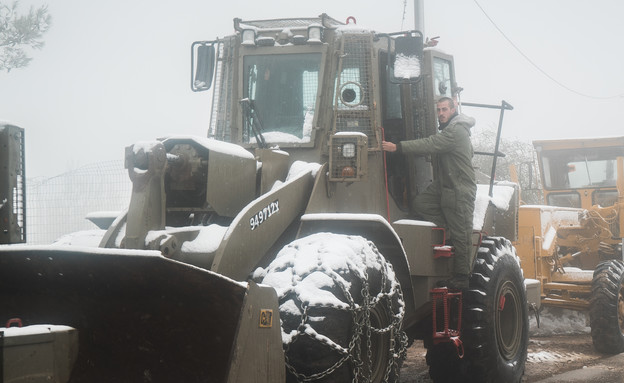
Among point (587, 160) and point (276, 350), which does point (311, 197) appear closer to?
point (276, 350)

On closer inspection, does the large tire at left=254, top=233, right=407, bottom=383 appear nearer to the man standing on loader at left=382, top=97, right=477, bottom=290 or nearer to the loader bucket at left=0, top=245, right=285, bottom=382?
the loader bucket at left=0, top=245, right=285, bottom=382

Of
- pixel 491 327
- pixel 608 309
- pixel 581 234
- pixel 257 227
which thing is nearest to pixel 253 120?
pixel 257 227

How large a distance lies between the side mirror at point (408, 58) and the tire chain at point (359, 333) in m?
1.63

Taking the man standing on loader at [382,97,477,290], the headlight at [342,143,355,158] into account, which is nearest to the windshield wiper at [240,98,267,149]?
the headlight at [342,143,355,158]

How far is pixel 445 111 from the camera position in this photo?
7.21 meters

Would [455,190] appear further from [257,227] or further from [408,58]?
[257,227]

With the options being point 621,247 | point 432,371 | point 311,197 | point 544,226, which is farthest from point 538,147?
point 311,197

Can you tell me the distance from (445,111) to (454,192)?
0.79m

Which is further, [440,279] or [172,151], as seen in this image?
[440,279]

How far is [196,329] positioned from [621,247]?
11.8 meters

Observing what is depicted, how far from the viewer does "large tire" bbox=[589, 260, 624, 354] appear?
10.5 m

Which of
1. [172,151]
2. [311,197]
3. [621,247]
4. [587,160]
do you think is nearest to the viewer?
[172,151]

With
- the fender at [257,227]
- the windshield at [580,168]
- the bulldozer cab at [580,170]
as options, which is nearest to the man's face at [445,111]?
the fender at [257,227]

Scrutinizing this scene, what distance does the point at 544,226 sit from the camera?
12.3 m
